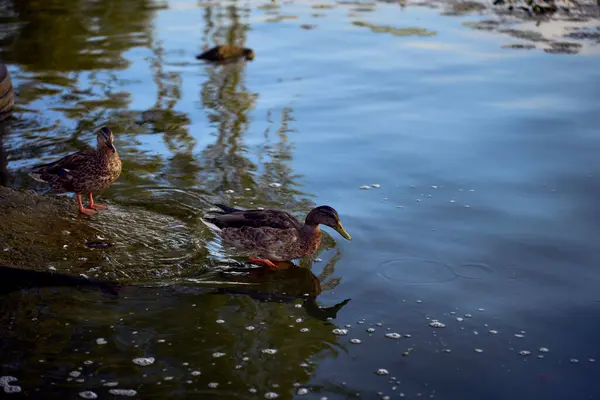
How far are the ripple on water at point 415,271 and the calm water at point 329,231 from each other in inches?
0.8

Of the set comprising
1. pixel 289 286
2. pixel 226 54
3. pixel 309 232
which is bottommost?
pixel 289 286

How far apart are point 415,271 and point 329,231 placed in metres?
1.21

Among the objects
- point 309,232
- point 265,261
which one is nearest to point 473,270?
point 309,232

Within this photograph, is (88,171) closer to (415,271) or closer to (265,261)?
(265,261)

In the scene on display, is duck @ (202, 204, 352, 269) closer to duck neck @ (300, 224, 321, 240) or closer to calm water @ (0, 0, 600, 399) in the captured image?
duck neck @ (300, 224, 321, 240)

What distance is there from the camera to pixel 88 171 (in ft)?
25.6

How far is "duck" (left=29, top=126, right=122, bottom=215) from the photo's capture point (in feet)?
25.6

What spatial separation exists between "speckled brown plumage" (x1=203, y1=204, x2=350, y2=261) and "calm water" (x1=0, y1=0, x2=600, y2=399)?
8.9 inches

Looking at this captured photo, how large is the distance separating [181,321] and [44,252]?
1684 mm

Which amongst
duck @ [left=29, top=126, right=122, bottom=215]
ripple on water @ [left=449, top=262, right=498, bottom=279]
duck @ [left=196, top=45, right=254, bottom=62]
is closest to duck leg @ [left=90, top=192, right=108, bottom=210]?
duck @ [left=29, top=126, right=122, bottom=215]

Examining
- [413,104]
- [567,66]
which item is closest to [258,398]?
[413,104]

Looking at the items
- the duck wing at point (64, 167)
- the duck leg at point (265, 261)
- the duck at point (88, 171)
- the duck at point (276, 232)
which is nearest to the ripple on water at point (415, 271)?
the duck at point (276, 232)

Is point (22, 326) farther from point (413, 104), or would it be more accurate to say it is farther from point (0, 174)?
point (413, 104)

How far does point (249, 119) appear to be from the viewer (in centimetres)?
1119
